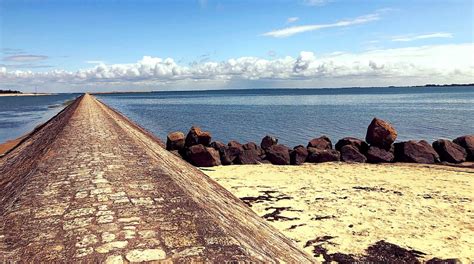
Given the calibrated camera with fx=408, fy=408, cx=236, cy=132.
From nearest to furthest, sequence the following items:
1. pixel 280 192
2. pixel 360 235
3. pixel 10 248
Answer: pixel 10 248
pixel 360 235
pixel 280 192

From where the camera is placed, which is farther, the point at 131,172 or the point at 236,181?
the point at 236,181

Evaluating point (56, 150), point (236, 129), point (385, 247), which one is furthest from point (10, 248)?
point (236, 129)

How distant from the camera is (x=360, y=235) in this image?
9039mm

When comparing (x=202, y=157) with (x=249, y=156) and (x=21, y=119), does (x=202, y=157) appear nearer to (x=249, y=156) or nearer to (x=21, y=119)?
(x=249, y=156)

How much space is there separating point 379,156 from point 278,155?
4.87m

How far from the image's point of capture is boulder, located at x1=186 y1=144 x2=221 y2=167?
18562 mm

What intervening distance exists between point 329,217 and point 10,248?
7842mm

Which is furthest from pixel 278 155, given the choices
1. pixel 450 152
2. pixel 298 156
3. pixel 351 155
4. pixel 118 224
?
pixel 118 224

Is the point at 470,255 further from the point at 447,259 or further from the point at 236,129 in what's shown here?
the point at 236,129

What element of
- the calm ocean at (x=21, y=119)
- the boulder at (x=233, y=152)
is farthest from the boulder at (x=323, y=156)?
the calm ocean at (x=21, y=119)

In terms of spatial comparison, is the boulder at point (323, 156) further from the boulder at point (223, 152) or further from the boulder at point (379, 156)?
the boulder at point (223, 152)

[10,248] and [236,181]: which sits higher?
[10,248]

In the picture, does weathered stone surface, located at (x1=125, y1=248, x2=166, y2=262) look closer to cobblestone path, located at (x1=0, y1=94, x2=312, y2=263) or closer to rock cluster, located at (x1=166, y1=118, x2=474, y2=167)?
cobblestone path, located at (x1=0, y1=94, x2=312, y2=263)

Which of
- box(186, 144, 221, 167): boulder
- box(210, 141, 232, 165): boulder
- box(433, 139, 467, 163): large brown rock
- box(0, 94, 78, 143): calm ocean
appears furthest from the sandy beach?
box(0, 94, 78, 143): calm ocean
